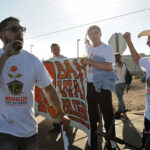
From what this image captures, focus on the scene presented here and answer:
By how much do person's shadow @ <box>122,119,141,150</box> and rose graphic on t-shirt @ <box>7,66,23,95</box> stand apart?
9.24ft

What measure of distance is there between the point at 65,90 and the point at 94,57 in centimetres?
142

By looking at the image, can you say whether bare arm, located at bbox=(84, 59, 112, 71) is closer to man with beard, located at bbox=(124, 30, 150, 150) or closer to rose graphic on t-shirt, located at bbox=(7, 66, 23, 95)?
man with beard, located at bbox=(124, 30, 150, 150)

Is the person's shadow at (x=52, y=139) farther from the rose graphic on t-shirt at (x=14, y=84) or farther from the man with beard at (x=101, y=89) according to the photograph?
the rose graphic on t-shirt at (x=14, y=84)

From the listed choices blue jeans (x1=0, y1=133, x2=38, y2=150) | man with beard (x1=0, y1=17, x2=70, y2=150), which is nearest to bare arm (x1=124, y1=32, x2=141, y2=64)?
man with beard (x1=0, y1=17, x2=70, y2=150)

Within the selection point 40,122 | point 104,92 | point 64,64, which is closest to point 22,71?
point 104,92

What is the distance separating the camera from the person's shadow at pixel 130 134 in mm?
4212

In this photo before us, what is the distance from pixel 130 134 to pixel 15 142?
3460 millimetres

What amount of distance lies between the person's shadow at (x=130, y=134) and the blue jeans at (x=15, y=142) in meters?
2.56

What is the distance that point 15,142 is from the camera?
1850 millimetres

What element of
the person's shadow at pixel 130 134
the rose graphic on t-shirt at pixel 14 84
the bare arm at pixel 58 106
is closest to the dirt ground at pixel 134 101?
the person's shadow at pixel 130 134

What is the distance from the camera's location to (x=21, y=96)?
6.35ft

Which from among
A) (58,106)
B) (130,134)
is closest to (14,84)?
(58,106)

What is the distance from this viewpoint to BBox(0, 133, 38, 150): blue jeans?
182cm

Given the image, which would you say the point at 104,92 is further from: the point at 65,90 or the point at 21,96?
the point at 21,96
